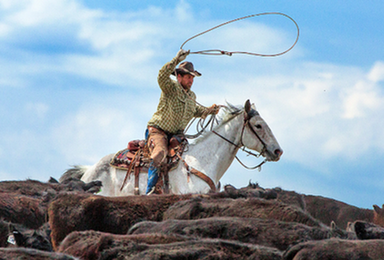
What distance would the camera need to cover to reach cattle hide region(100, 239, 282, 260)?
4562 mm

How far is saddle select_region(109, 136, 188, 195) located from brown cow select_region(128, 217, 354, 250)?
5.31 meters

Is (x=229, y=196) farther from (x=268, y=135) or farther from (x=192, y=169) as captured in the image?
(x=268, y=135)

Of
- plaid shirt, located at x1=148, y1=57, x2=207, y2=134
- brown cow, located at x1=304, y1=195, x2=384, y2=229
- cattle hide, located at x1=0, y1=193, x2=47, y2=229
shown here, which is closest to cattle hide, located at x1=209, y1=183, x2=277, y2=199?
cattle hide, located at x1=0, y1=193, x2=47, y2=229

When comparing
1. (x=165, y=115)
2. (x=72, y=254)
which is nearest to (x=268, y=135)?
(x=165, y=115)

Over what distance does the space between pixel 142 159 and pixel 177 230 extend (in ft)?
19.9

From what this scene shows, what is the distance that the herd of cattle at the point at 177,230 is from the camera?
469 centimetres

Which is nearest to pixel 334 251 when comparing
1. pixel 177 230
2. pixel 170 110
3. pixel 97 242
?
pixel 177 230

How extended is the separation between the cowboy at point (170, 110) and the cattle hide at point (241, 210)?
13.8ft

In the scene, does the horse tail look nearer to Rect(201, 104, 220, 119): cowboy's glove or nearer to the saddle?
the saddle

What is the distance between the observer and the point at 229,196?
7.41m

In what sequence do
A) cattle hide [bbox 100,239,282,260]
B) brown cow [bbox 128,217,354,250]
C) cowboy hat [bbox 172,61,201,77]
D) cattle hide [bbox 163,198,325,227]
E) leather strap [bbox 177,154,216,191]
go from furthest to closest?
cowboy hat [bbox 172,61,201,77], leather strap [bbox 177,154,216,191], cattle hide [bbox 163,198,325,227], brown cow [bbox 128,217,354,250], cattle hide [bbox 100,239,282,260]

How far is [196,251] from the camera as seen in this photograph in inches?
184

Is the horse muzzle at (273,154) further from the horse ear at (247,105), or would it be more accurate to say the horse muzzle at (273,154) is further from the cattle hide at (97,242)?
the cattle hide at (97,242)

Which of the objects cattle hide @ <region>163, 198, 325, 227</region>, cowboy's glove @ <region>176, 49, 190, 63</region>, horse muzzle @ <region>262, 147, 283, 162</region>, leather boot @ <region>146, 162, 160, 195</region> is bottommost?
cattle hide @ <region>163, 198, 325, 227</region>
